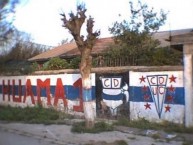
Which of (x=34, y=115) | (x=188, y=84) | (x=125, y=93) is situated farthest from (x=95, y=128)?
(x=34, y=115)

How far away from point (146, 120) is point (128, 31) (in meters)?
6.44

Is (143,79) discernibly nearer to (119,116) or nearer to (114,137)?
(119,116)

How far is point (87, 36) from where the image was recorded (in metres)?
13.5

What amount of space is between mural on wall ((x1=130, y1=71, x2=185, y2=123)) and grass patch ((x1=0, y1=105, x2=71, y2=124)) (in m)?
3.60

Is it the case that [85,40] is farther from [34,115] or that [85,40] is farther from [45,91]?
[45,91]

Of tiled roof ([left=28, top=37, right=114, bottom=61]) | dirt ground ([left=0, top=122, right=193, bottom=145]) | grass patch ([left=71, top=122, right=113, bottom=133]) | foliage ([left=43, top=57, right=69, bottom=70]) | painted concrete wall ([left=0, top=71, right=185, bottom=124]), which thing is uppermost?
tiled roof ([left=28, top=37, right=114, bottom=61])

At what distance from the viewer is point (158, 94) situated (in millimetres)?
14117

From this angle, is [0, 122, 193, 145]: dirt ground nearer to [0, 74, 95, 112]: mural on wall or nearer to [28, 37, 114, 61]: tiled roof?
[0, 74, 95, 112]: mural on wall

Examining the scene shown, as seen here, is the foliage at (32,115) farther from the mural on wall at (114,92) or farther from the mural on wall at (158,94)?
the mural on wall at (158,94)

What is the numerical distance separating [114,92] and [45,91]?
4836mm

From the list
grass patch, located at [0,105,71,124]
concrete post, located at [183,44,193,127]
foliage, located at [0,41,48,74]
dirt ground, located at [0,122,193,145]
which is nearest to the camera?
dirt ground, located at [0,122,193,145]

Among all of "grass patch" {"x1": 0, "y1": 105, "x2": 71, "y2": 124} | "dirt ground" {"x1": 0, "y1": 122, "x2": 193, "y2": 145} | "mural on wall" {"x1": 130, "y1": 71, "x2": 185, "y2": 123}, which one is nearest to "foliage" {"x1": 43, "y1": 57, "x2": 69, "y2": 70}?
"grass patch" {"x1": 0, "y1": 105, "x2": 71, "y2": 124}

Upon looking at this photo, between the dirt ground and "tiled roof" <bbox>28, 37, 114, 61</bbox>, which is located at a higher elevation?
"tiled roof" <bbox>28, 37, 114, 61</bbox>

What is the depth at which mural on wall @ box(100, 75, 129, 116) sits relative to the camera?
50.8ft
